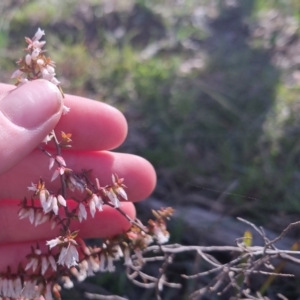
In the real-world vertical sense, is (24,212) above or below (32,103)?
below

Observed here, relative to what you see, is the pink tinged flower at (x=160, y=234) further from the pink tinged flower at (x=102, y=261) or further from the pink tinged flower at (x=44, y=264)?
the pink tinged flower at (x=44, y=264)

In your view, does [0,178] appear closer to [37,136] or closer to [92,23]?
[37,136]

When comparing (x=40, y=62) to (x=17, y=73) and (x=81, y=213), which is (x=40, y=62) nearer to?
(x=17, y=73)

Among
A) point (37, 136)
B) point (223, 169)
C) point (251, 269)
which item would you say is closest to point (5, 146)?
point (37, 136)

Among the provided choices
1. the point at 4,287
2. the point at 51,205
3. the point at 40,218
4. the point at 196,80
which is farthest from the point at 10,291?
the point at 196,80

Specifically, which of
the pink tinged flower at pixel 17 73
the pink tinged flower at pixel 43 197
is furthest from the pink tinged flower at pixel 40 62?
the pink tinged flower at pixel 43 197

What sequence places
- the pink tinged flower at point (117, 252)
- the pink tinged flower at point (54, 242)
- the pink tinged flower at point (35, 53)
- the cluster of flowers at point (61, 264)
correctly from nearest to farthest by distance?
the pink tinged flower at point (54, 242)
the pink tinged flower at point (35, 53)
the cluster of flowers at point (61, 264)
the pink tinged flower at point (117, 252)

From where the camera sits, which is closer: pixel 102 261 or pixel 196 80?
pixel 102 261
